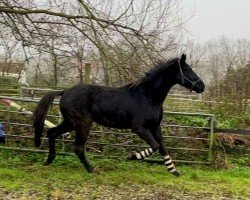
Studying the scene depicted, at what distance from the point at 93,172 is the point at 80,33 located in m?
3.49

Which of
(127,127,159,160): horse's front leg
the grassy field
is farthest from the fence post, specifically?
(127,127,159,160): horse's front leg

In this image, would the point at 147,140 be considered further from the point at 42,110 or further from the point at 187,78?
the point at 42,110

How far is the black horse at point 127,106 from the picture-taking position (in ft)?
22.0

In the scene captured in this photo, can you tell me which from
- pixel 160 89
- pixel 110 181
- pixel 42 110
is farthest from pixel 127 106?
pixel 42 110

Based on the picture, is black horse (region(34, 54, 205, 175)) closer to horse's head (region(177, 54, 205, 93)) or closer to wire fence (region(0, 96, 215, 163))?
horse's head (region(177, 54, 205, 93))

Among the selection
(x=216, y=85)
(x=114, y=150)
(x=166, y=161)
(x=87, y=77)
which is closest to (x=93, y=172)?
(x=166, y=161)

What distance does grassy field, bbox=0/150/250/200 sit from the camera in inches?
220

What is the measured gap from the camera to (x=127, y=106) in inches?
266

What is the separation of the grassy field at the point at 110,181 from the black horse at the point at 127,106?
324mm

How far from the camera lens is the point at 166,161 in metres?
6.77

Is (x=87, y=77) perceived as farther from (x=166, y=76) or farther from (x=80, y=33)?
(x=166, y=76)

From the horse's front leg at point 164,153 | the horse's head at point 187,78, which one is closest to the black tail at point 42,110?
the horse's front leg at point 164,153

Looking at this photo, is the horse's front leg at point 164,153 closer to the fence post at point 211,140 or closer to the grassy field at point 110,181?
the grassy field at point 110,181

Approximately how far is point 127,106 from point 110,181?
1246 millimetres
